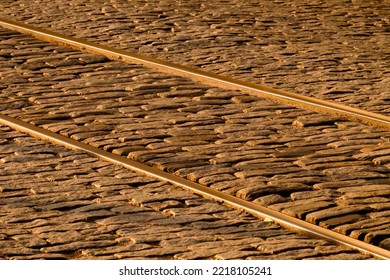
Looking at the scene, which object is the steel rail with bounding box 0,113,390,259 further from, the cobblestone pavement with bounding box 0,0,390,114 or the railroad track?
the cobblestone pavement with bounding box 0,0,390,114

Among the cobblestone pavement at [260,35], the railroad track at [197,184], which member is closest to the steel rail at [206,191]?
the railroad track at [197,184]

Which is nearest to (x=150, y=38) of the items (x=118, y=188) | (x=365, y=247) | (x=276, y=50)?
(x=276, y=50)

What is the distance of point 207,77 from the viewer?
34.6 ft

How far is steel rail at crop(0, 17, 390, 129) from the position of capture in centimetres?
940

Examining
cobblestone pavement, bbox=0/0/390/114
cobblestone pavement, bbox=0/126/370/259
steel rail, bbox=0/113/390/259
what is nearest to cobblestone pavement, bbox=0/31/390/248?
steel rail, bbox=0/113/390/259

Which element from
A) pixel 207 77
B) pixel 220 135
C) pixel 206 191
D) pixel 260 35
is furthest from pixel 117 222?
pixel 260 35

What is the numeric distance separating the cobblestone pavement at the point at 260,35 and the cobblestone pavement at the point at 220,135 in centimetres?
66

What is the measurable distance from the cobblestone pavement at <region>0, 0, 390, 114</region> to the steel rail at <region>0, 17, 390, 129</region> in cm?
20

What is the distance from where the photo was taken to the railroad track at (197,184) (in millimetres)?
6965

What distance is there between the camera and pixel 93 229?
705 centimetres

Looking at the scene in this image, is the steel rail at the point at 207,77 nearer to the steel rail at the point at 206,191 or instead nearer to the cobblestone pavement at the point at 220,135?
the cobblestone pavement at the point at 220,135

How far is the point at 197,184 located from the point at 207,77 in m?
2.84

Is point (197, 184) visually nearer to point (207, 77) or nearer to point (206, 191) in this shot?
point (206, 191)
